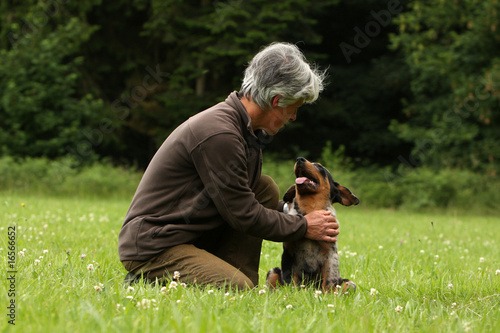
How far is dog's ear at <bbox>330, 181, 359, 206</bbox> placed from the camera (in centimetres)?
395

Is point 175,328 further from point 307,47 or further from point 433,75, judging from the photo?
point 307,47

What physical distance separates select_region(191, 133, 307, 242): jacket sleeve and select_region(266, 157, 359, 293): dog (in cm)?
24

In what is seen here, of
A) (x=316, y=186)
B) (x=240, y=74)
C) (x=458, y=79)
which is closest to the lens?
(x=316, y=186)

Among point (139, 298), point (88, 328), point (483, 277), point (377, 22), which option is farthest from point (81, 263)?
point (377, 22)

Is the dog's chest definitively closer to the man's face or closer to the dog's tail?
the dog's tail

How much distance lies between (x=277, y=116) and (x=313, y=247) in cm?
97

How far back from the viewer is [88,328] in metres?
2.17

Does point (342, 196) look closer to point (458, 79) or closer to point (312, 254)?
point (312, 254)

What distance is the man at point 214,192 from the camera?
3.53 metres

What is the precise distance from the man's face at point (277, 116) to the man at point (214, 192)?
0.04ft

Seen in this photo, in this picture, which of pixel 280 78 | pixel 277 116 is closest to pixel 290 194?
pixel 277 116

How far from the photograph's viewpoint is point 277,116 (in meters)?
3.91

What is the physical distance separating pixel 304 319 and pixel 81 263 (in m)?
2.08

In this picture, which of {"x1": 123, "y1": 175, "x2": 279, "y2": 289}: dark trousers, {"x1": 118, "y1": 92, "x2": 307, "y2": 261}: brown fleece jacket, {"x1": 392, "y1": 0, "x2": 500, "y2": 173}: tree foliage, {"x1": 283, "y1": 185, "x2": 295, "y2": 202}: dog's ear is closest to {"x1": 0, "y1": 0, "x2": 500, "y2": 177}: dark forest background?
{"x1": 392, "y1": 0, "x2": 500, "y2": 173}: tree foliage
